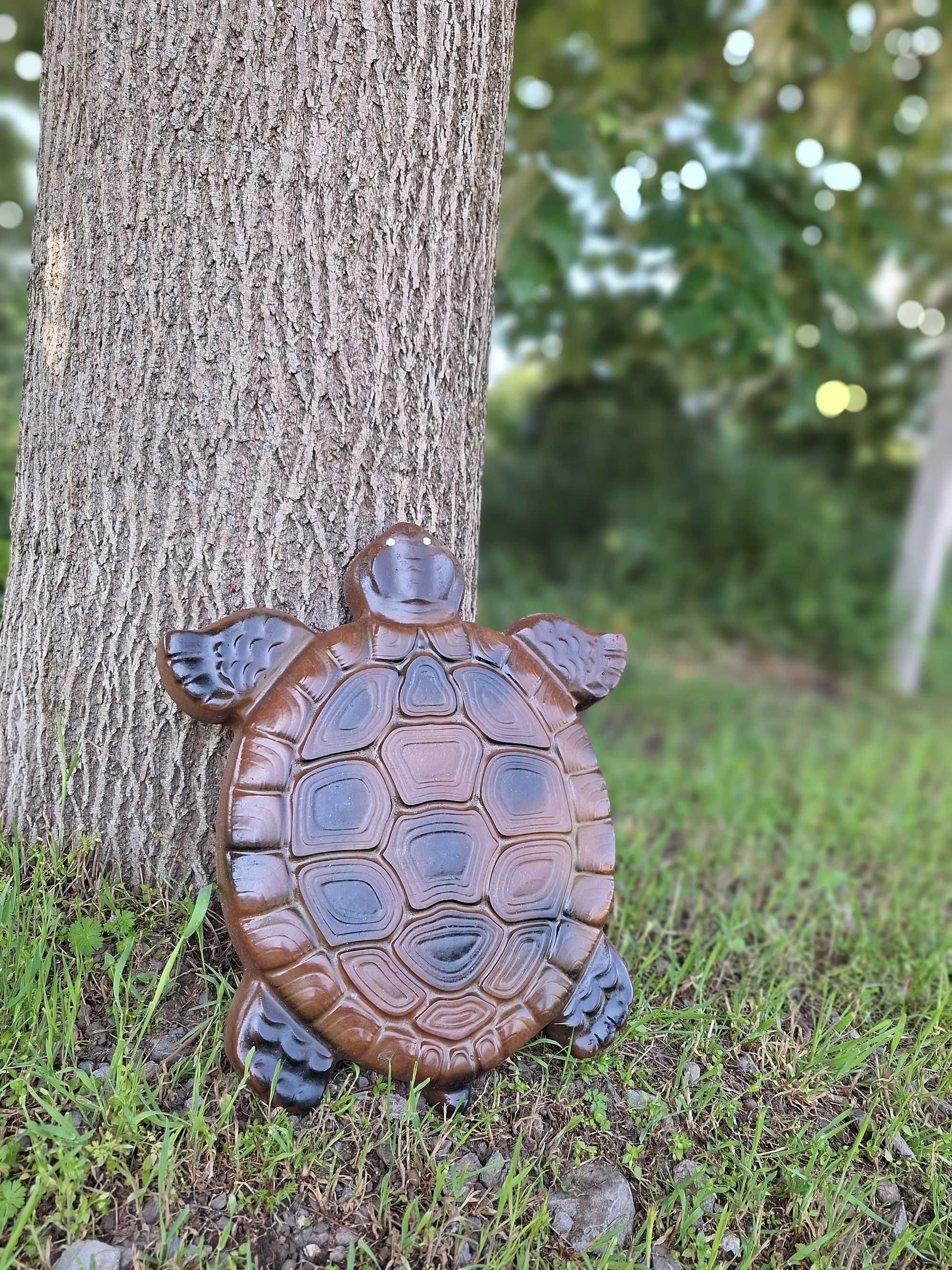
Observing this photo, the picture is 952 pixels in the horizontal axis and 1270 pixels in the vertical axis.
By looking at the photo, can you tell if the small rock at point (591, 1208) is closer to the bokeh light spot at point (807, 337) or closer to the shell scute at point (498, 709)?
the shell scute at point (498, 709)

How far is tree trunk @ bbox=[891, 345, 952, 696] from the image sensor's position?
5.45m

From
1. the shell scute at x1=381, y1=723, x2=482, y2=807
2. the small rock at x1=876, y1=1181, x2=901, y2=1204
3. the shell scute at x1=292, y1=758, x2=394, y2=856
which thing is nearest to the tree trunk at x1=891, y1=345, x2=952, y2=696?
the small rock at x1=876, y1=1181, x2=901, y2=1204

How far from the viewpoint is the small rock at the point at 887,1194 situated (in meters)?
1.50

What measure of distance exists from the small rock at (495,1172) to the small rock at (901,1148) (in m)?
0.74

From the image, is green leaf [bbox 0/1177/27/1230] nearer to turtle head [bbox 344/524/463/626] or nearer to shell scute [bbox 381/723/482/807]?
shell scute [bbox 381/723/482/807]

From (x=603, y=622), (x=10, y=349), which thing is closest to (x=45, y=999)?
(x=10, y=349)

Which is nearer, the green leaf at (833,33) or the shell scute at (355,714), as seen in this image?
the shell scute at (355,714)

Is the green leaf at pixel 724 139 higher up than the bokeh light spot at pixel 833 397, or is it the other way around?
the green leaf at pixel 724 139

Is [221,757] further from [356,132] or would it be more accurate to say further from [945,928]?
[945,928]

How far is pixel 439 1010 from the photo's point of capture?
4.54 feet

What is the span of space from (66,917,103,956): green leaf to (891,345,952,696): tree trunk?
5437mm

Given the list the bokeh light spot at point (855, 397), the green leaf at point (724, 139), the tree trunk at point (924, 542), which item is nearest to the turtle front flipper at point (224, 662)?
the green leaf at point (724, 139)

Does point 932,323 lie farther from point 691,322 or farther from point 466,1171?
point 466,1171

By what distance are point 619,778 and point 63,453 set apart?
221 centimetres
